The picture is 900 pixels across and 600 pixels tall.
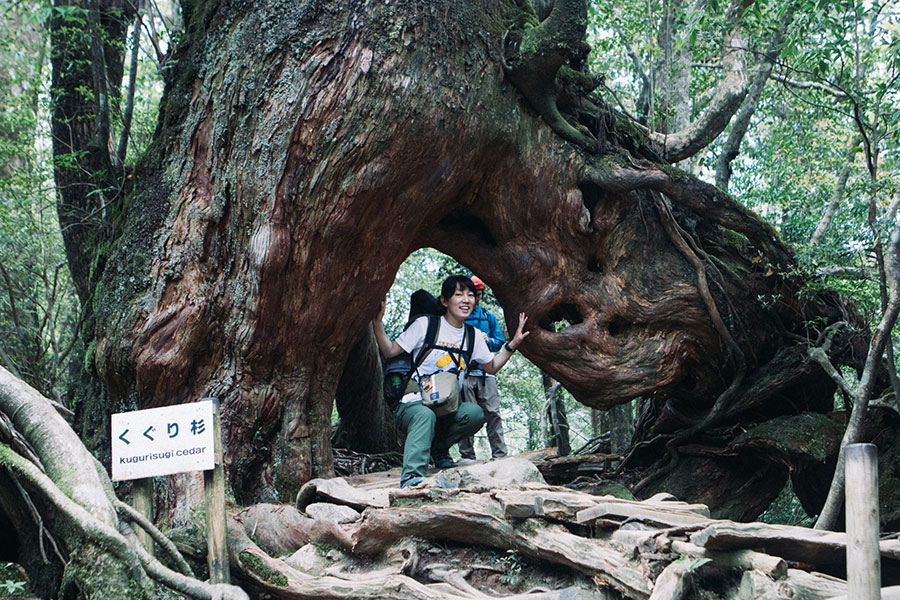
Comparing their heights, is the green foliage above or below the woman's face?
below

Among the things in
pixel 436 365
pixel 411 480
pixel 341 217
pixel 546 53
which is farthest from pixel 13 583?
pixel 546 53

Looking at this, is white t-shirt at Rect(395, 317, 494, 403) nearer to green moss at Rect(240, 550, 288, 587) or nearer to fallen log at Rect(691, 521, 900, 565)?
green moss at Rect(240, 550, 288, 587)

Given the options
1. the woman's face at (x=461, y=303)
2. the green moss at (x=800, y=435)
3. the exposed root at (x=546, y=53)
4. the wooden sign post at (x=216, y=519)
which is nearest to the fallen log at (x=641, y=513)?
the wooden sign post at (x=216, y=519)

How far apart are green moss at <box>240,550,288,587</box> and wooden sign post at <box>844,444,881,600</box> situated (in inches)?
113

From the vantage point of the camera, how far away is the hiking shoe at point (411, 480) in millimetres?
5164

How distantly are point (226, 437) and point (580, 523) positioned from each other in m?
2.58

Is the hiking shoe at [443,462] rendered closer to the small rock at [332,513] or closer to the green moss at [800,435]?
the small rock at [332,513]

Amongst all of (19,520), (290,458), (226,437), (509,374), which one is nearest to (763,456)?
(290,458)

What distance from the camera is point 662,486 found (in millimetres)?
7000

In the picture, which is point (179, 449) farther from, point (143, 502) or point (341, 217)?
point (341, 217)

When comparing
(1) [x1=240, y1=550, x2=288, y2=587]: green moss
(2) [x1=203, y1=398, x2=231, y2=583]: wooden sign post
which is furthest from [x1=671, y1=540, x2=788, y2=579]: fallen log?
(2) [x1=203, y1=398, x2=231, y2=583]: wooden sign post

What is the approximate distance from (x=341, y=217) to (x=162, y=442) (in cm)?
210

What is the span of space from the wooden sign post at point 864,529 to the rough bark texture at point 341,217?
3.56 metres

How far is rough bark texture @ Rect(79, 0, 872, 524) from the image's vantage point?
16.4ft
